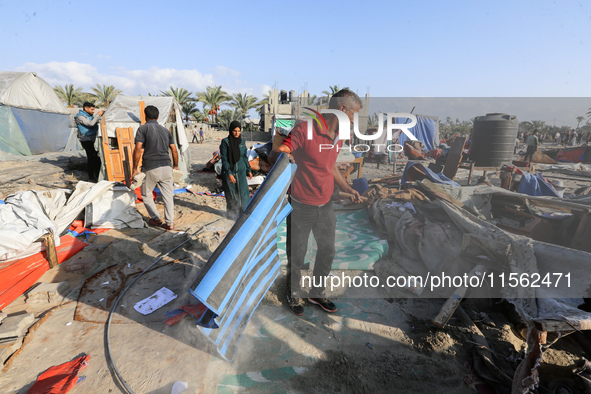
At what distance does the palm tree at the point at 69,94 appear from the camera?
24.7m

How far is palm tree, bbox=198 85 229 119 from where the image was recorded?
98.8ft

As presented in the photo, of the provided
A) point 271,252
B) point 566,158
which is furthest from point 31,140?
point 566,158

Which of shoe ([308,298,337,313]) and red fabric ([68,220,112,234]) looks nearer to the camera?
shoe ([308,298,337,313])

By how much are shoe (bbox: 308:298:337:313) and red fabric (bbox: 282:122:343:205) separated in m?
0.99

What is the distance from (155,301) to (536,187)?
6.77 metres

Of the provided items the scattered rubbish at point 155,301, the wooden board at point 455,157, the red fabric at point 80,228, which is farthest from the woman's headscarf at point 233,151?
the wooden board at point 455,157

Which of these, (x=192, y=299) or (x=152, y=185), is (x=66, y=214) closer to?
(x=152, y=185)

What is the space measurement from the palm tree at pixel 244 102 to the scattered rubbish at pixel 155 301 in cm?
2996

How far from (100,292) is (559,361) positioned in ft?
13.6

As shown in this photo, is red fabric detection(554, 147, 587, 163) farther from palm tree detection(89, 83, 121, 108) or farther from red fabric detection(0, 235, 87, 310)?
palm tree detection(89, 83, 121, 108)

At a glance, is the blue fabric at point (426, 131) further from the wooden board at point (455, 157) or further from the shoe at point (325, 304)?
the shoe at point (325, 304)

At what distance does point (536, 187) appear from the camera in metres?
5.65

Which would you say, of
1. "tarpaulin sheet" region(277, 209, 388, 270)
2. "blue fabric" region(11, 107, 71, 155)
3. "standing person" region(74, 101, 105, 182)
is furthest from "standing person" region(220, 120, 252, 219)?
"blue fabric" region(11, 107, 71, 155)

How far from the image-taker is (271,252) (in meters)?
2.38
